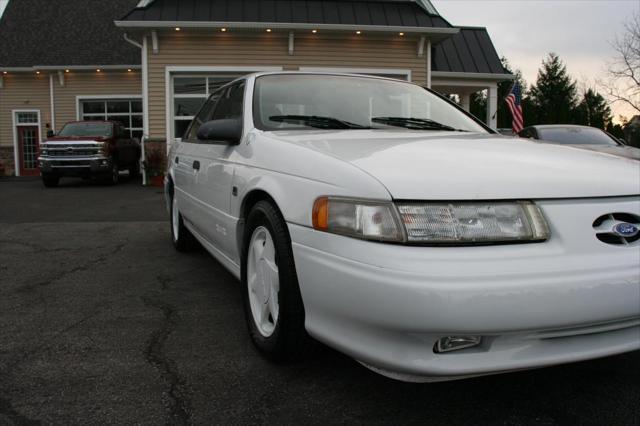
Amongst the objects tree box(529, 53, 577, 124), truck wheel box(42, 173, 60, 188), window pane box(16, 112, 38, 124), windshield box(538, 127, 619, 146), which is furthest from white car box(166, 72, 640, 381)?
tree box(529, 53, 577, 124)

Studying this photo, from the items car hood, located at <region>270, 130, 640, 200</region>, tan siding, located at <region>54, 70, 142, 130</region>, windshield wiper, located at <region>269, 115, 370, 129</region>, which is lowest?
car hood, located at <region>270, 130, 640, 200</region>

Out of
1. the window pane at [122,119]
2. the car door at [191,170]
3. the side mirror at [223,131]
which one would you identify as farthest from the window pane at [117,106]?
the side mirror at [223,131]

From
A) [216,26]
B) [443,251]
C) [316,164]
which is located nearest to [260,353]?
[316,164]

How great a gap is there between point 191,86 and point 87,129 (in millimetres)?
3758

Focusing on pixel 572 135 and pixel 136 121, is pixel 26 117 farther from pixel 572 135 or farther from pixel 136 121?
pixel 572 135

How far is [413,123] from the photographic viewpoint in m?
3.40

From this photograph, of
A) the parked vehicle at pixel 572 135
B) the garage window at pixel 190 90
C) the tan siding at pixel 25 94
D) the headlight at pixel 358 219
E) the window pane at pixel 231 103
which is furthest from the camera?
the tan siding at pixel 25 94

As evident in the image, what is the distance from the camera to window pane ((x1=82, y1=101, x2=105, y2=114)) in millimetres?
19562

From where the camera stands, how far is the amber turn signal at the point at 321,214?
210 centimetres

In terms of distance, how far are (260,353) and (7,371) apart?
1.20m

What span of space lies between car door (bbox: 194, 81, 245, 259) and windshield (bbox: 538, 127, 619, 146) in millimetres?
7098

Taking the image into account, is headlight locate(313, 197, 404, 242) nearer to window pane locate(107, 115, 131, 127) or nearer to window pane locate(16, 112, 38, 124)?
window pane locate(107, 115, 131, 127)

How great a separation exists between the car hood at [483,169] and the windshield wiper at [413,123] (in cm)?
76

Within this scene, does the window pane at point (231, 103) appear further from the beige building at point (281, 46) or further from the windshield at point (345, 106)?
the beige building at point (281, 46)
